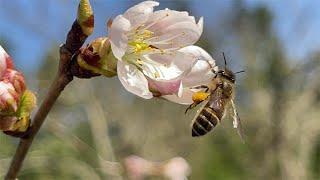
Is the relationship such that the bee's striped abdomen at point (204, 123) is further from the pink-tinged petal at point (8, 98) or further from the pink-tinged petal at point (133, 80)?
the pink-tinged petal at point (8, 98)

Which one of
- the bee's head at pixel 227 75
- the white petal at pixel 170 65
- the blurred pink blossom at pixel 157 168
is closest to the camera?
the white petal at pixel 170 65

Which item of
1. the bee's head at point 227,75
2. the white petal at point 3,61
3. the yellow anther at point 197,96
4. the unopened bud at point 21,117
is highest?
the white petal at point 3,61

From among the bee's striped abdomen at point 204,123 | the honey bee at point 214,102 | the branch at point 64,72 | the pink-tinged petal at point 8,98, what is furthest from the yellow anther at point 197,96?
the pink-tinged petal at point 8,98

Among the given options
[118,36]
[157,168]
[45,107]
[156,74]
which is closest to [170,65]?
[156,74]

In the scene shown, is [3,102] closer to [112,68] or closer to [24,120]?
[24,120]

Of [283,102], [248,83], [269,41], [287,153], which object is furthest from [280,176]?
[269,41]

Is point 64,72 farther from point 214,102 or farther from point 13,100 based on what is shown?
point 214,102
